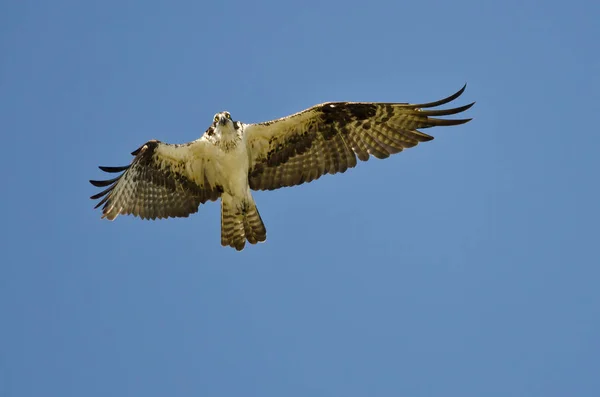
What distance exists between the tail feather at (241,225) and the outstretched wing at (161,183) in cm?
44

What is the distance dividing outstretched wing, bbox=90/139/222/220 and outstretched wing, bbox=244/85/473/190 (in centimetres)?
80

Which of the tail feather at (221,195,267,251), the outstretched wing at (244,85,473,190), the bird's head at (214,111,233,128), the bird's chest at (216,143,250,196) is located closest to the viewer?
the bird's head at (214,111,233,128)

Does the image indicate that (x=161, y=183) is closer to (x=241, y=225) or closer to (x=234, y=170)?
(x=234, y=170)

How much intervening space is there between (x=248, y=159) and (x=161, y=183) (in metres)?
1.46

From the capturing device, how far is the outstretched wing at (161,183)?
1619 cm

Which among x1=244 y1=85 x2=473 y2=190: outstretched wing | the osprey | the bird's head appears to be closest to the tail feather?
the osprey

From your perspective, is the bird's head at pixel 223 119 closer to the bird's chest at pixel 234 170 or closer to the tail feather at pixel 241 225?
the bird's chest at pixel 234 170

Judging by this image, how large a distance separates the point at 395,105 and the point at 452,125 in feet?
3.54

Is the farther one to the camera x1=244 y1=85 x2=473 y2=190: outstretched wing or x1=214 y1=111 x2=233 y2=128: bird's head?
x1=244 y1=85 x2=473 y2=190: outstretched wing

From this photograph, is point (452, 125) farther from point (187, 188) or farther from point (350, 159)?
point (187, 188)

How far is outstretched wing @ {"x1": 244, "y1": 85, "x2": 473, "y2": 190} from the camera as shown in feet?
52.2

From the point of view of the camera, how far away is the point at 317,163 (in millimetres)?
16375

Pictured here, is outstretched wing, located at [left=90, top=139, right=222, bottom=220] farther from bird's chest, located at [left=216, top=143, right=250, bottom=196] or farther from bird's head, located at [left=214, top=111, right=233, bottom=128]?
bird's head, located at [left=214, top=111, right=233, bottom=128]

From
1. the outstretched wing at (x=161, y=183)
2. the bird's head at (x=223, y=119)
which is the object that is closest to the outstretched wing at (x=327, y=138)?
the bird's head at (x=223, y=119)
